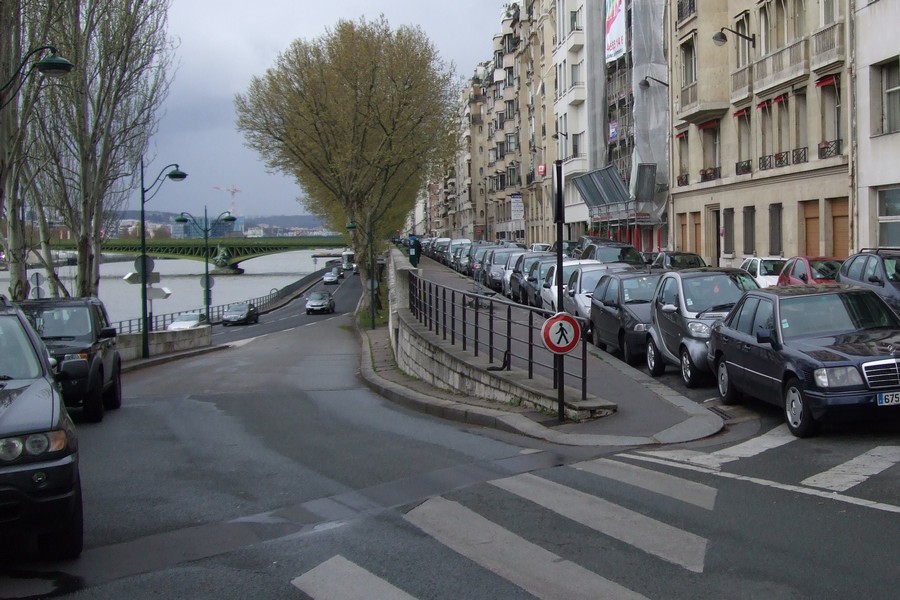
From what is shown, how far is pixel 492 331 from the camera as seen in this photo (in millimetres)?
13898

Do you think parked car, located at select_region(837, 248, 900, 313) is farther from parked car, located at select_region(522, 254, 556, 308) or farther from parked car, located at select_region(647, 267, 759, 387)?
parked car, located at select_region(522, 254, 556, 308)

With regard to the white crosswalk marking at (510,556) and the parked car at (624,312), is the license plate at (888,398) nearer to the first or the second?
the white crosswalk marking at (510,556)

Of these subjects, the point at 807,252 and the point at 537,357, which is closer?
the point at 537,357

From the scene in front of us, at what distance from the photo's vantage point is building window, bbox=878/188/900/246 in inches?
1021

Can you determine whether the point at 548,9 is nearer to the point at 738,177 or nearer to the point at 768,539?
the point at 738,177

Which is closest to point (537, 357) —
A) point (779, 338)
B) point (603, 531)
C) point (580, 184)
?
point (779, 338)

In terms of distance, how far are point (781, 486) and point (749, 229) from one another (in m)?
30.1

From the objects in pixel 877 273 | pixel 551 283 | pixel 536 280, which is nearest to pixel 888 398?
pixel 877 273

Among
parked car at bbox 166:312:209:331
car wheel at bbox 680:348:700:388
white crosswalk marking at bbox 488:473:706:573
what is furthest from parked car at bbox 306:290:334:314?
white crosswalk marking at bbox 488:473:706:573

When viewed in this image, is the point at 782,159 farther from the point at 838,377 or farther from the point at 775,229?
the point at 838,377

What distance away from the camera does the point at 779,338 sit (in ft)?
33.8

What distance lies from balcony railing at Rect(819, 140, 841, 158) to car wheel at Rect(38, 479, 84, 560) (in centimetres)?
2747

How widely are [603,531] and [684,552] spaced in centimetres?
65

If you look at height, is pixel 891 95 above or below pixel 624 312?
above
